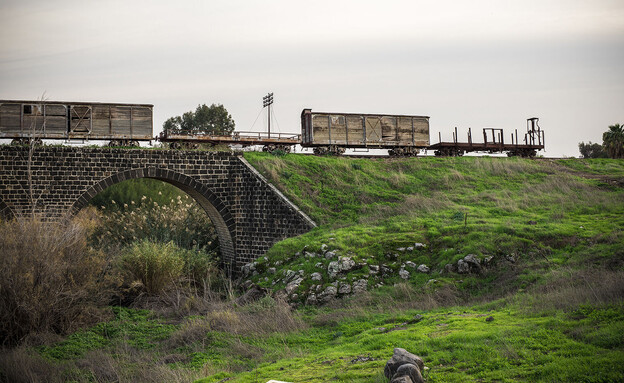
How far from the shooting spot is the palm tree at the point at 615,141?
31.3 m

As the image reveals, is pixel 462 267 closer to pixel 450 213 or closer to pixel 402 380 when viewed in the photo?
pixel 450 213

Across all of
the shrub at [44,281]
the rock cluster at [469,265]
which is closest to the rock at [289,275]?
the rock cluster at [469,265]

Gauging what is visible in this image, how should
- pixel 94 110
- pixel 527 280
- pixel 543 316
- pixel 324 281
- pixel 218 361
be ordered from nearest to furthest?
pixel 543 316 → pixel 218 361 → pixel 527 280 → pixel 324 281 → pixel 94 110

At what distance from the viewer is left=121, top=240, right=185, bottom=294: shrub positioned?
622 inches

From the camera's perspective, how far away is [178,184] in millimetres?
20500

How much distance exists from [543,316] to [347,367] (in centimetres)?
357

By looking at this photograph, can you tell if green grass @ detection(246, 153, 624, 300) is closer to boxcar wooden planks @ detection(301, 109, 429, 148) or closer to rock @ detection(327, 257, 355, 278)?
rock @ detection(327, 257, 355, 278)

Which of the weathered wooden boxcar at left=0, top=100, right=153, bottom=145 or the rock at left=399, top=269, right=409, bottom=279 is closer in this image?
the rock at left=399, top=269, right=409, bottom=279

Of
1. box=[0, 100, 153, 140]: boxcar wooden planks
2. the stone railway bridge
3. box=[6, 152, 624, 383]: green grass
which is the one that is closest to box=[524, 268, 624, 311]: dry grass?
box=[6, 152, 624, 383]: green grass

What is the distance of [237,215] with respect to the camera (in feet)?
67.0

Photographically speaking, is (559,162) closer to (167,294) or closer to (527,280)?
(527,280)

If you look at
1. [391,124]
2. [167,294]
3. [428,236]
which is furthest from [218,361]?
[391,124]

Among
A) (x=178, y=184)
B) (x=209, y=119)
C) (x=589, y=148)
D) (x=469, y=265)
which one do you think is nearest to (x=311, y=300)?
(x=469, y=265)

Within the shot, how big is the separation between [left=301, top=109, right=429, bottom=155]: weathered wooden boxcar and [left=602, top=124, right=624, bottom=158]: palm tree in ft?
→ 41.4
